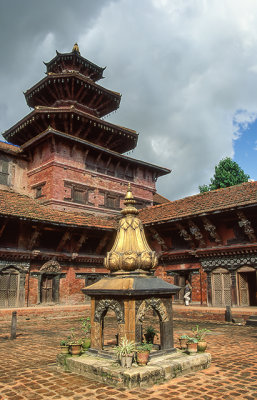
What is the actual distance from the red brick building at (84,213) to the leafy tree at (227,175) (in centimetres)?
991

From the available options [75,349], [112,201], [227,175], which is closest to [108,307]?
[75,349]

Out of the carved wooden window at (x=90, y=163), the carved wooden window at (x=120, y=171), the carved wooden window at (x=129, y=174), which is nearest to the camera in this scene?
the carved wooden window at (x=90, y=163)

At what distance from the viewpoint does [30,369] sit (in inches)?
234

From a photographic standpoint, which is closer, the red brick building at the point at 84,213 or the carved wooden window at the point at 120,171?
the red brick building at the point at 84,213

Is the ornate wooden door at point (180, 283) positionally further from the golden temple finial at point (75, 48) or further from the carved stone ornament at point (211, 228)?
the golden temple finial at point (75, 48)

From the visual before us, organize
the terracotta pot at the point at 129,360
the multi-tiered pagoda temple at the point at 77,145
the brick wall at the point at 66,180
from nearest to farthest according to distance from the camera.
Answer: the terracotta pot at the point at 129,360
the brick wall at the point at 66,180
the multi-tiered pagoda temple at the point at 77,145

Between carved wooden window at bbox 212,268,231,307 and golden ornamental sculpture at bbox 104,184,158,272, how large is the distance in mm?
9531

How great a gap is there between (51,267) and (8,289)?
7.44ft

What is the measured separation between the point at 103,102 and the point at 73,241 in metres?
11.8

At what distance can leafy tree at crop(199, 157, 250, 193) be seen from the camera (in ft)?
103

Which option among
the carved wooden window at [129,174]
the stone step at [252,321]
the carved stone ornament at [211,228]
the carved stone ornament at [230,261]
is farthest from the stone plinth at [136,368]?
the carved wooden window at [129,174]


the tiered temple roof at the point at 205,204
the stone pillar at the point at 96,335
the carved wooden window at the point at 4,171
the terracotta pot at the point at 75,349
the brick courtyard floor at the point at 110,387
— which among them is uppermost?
the carved wooden window at the point at 4,171

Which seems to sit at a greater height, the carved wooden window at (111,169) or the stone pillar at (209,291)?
the carved wooden window at (111,169)

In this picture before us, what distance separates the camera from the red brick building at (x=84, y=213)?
579 inches
